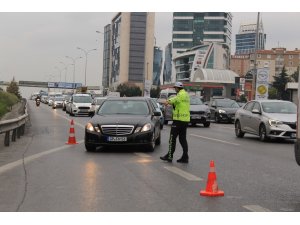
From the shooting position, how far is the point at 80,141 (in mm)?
17234

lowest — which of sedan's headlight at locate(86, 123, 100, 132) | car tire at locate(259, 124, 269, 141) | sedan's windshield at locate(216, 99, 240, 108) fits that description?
car tire at locate(259, 124, 269, 141)

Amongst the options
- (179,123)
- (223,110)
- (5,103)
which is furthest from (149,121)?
(5,103)

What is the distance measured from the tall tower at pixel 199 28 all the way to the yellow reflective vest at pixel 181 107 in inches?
6515

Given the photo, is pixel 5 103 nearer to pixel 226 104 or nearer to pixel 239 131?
pixel 226 104

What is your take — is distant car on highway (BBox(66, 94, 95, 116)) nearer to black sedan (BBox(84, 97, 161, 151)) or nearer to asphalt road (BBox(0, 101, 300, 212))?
asphalt road (BBox(0, 101, 300, 212))

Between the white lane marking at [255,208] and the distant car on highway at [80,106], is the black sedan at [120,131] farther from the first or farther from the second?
the distant car on highway at [80,106]

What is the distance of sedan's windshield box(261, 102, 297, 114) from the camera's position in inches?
732

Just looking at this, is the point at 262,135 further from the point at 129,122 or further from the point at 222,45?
the point at 222,45

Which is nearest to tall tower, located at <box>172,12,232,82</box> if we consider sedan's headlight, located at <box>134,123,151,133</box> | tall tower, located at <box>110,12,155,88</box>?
tall tower, located at <box>110,12,155,88</box>

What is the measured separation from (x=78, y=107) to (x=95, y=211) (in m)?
35.5

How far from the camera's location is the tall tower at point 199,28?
177250 millimetres

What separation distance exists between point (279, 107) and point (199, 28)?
16417 centimetres

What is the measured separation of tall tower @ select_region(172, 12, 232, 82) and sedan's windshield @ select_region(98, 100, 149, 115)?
162 meters
